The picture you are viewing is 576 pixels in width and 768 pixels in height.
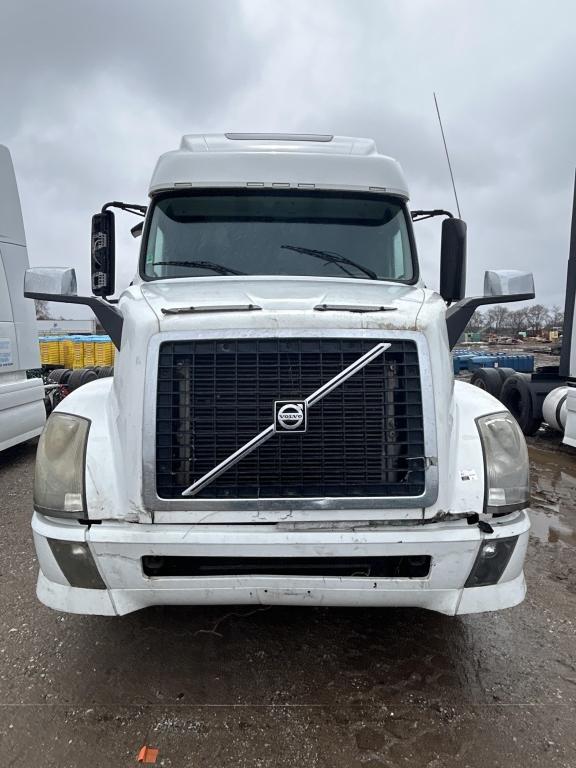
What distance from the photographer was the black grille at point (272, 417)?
2445 mm

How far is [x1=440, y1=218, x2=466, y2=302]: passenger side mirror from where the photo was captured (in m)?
3.96

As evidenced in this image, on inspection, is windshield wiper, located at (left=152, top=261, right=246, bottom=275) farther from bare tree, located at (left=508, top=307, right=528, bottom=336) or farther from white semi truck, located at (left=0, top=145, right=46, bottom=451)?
bare tree, located at (left=508, top=307, right=528, bottom=336)

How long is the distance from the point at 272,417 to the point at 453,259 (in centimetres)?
231

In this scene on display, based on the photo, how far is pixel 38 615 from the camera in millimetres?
3266

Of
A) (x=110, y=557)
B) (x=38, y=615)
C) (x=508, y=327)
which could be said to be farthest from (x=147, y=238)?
(x=508, y=327)

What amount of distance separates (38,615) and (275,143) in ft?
11.9

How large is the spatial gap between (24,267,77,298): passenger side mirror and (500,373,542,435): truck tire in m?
7.34

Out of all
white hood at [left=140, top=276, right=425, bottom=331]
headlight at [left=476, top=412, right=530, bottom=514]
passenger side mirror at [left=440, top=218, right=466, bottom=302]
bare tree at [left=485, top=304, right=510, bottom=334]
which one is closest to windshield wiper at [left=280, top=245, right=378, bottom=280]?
white hood at [left=140, top=276, right=425, bottom=331]

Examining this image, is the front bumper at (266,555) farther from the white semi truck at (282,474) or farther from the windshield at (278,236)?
the windshield at (278,236)

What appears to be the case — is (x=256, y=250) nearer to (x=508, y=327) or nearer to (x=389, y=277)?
(x=389, y=277)

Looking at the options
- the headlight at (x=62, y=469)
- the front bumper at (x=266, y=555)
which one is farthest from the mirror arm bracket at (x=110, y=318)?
the front bumper at (x=266, y=555)

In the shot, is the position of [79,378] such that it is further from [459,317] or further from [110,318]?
[459,317]

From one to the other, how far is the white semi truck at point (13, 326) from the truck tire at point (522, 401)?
7.44 m

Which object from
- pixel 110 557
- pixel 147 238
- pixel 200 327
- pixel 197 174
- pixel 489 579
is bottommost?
pixel 489 579
